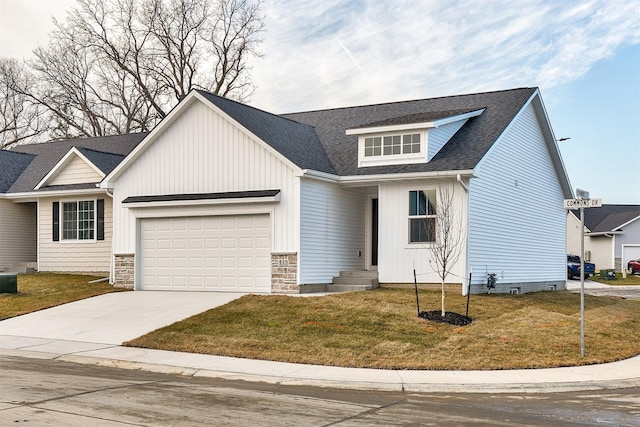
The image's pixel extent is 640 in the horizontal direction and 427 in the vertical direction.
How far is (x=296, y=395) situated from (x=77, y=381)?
3.46 meters

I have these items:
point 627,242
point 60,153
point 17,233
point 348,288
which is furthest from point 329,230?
point 627,242

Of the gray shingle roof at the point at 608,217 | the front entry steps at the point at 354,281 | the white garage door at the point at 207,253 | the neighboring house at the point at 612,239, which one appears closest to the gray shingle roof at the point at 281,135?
the white garage door at the point at 207,253

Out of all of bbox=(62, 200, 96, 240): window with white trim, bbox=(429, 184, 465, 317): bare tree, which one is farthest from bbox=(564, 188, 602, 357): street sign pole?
bbox=(62, 200, 96, 240): window with white trim

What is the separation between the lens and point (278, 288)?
1970cm

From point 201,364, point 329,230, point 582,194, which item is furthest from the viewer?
point 329,230

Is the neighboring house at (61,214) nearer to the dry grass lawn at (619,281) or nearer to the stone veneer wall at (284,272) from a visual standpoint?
the stone veneer wall at (284,272)

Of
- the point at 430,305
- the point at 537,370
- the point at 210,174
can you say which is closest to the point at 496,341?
the point at 537,370

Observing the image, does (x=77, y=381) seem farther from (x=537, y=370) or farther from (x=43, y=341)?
(x=537, y=370)

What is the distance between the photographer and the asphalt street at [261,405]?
26.1ft

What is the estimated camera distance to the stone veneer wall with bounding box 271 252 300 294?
19.5m

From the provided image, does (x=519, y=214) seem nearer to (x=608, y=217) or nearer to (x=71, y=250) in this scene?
(x=71, y=250)

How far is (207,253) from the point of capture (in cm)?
2116

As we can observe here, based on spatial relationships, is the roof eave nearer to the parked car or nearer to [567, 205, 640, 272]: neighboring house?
the parked car

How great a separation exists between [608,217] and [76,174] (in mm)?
43241
